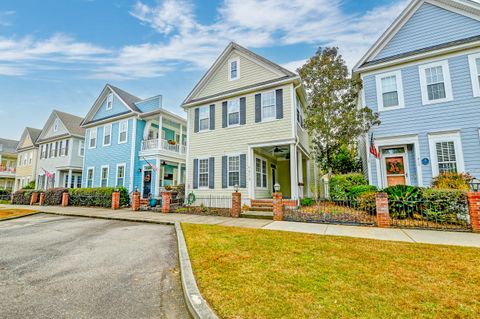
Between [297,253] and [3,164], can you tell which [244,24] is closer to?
[297,253]

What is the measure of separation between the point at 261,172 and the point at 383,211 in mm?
7717

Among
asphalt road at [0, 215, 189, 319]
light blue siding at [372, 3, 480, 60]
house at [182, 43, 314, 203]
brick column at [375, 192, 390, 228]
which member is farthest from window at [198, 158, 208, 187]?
light blue siding at [372, 3, 480, 60]

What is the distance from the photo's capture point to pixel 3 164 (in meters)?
35.4

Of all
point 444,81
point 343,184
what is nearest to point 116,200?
point 343,184

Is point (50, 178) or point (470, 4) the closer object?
point (470, 4)

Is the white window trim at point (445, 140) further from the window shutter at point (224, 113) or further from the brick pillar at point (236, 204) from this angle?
the window shutter at point (224, 113)

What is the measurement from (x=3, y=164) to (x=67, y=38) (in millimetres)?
35664

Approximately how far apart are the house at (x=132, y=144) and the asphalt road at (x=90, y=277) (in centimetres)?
1093

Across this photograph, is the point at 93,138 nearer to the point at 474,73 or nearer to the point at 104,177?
the point at 104,177

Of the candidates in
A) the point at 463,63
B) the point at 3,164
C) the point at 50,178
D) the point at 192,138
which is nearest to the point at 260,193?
the point at 192,138

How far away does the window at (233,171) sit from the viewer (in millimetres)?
13211

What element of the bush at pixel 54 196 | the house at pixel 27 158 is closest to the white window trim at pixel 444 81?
the bush at pixel 54 196

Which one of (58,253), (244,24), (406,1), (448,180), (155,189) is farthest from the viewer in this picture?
(155,189)

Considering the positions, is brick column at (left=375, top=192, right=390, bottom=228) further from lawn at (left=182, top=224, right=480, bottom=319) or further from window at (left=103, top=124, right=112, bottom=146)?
window at (left=103, top=124, right=112, bottom=146)
